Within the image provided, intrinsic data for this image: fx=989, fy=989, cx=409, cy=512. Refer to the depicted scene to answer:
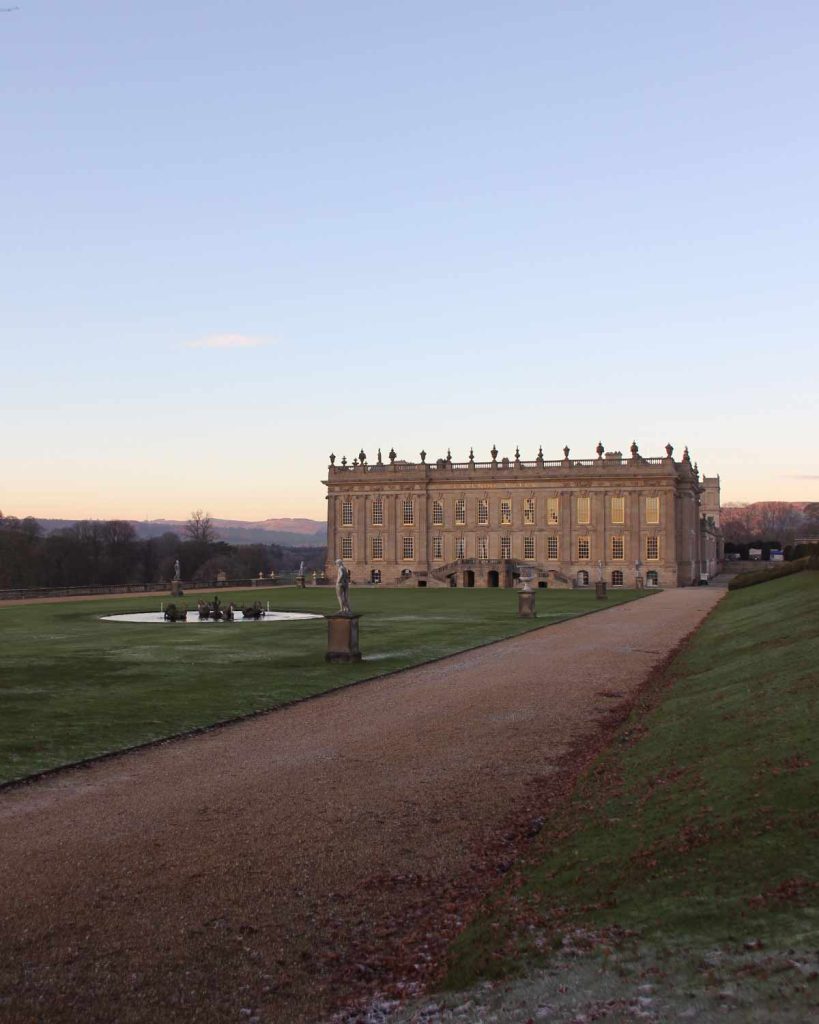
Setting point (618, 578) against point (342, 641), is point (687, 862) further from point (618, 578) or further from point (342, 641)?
point (618, 578)

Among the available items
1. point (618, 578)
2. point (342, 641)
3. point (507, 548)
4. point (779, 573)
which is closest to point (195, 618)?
point (342, 641)

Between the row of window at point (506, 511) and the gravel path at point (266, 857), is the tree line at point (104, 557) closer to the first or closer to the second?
the row of window at point (506, 511)

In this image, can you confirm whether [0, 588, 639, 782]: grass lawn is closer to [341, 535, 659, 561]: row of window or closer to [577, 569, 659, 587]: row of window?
[577, 569, 659, 587]: row of window

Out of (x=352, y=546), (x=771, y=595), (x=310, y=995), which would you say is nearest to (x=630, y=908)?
(x=310, y=995)

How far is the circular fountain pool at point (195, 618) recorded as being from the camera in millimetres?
41469

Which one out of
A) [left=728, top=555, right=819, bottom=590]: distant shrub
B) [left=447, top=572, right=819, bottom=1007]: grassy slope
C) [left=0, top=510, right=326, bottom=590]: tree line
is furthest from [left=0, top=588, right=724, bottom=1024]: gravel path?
[left=0, top=510, right=326, bottom=590]: tree line

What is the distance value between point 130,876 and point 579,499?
91384 mm

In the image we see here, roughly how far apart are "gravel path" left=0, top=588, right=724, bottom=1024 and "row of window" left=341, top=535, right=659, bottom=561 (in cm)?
7974

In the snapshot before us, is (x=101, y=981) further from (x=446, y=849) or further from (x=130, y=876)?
(x=446, y=849)

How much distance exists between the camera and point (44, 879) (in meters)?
9.23

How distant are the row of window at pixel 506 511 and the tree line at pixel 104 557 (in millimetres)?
18576

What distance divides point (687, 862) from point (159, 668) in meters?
18.6

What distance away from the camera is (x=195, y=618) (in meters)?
44.6

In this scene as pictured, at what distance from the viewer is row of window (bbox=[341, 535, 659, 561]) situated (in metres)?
96.4
